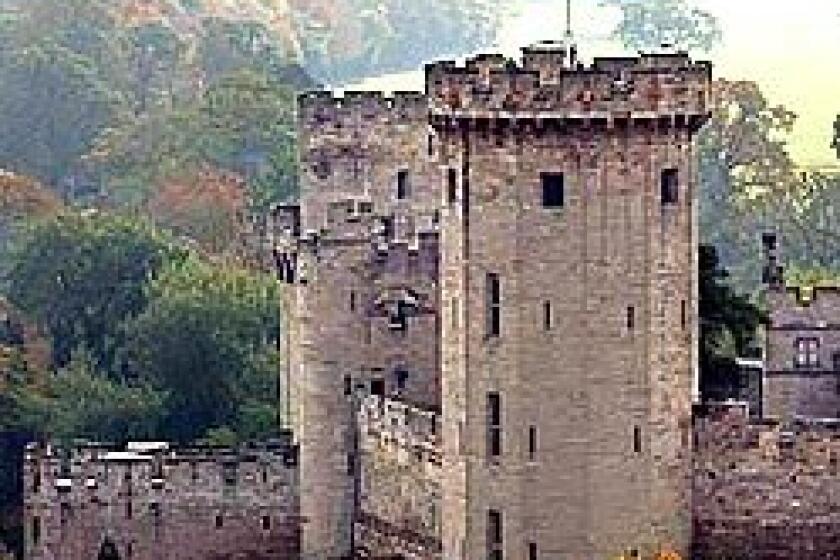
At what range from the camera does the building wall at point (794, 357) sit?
217 ft

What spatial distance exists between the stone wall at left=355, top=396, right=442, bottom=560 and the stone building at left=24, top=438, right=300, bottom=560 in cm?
413

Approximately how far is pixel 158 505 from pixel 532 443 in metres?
16.5

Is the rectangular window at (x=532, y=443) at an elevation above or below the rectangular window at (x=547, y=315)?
below

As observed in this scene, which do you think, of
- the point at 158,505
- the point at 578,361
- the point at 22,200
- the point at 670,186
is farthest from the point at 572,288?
the point at 22,200

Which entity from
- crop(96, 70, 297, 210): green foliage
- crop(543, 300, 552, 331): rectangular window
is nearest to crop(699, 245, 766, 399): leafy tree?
crop(543, 300, 552, 331): rectangular window

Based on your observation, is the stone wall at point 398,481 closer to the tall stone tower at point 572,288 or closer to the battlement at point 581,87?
the tall stone tower at point 572,288

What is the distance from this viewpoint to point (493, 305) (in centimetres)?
4756

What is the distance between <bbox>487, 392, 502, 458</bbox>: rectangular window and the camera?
47812 mm

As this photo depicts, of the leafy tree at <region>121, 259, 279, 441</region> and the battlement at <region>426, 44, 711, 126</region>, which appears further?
the leafy tree at <region>121, 259, 279, 441</region>

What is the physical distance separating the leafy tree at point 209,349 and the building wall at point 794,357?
16.9 metres

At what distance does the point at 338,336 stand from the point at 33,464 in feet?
28.0

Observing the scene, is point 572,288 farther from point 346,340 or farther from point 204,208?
point 204,208

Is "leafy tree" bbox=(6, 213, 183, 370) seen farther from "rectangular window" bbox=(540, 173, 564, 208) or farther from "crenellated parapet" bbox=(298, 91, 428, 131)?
"rectangular window" bbox=(540, 173, 564, 208)

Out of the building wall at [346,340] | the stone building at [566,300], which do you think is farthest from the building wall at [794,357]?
the stone building at [566,300]
